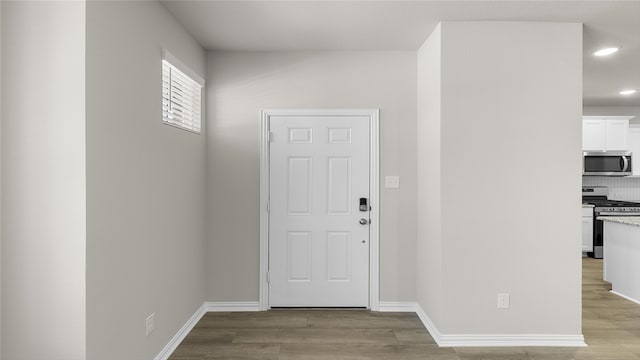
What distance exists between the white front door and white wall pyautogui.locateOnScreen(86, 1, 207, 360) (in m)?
0.87

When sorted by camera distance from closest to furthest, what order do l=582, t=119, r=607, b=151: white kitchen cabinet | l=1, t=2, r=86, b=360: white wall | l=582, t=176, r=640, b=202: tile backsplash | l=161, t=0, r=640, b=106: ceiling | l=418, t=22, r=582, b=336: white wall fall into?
1. l=1, t=2, r=86, b=360: white wall
2. l=161, t=0, r=640, b=106: ceiling
3. l=418, t=22, r=582, b=336: white wall
4. l=582, t=119, r=607, b=151: white kitchen cabinet
5. l=582, t=176, r=640, b=202: tile backsplash

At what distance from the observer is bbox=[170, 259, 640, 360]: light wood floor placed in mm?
2857

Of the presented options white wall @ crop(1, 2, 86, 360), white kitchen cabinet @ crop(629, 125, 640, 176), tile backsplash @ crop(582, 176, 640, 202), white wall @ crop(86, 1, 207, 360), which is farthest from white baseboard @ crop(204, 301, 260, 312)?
white kitchen cabinet @ crop(629, 125, 640, 176)

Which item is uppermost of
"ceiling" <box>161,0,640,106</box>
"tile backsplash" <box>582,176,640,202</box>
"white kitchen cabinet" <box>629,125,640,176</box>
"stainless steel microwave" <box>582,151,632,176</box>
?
"ceiling" <box>161,0,640,106</box>

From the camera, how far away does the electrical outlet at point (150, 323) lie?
2.54m

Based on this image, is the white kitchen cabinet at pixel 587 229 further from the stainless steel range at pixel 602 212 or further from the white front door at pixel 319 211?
the white front door at pixel 319 211

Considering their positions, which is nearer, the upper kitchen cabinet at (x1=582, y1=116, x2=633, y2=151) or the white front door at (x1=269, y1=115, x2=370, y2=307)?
the white front door at (x1=269, y1=115, x2=370, y2=307)

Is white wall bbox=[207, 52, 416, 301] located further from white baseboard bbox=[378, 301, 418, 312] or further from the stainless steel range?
the stainless steel range

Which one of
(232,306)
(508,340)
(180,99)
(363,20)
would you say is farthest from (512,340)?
(180,99)

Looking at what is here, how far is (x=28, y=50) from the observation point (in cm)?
182

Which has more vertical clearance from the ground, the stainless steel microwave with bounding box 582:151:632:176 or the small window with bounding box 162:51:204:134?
the small window with bounding box 162:51:204:134

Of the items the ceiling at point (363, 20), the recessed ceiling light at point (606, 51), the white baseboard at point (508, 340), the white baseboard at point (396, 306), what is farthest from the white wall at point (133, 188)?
the recessed ceiling light at point (606, 51)

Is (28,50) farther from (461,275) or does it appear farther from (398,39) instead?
(461,275)

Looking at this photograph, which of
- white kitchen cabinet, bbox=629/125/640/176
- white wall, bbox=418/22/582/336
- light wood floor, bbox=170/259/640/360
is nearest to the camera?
light wood floor, bbox=170/259/640/360
